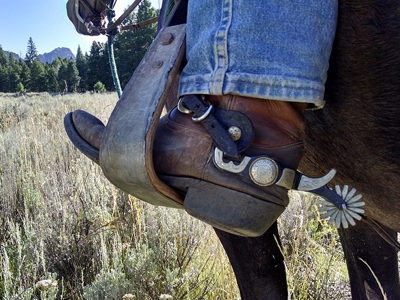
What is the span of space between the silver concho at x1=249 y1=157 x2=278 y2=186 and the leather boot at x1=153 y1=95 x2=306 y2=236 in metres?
0.03

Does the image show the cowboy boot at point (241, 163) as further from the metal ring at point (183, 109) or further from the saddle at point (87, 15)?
the saddle at point (87, 15)

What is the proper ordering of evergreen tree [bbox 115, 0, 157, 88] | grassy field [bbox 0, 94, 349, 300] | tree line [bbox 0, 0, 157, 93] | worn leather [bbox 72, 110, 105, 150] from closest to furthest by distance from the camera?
worn leather [bbox 72, 110, 105, 150] < grassy field [bbox 0, 94, 349, 300] < tree line [bbox 0, 0, 157, 93] < evergreen tree [bbox 115, 0, 157, 88]

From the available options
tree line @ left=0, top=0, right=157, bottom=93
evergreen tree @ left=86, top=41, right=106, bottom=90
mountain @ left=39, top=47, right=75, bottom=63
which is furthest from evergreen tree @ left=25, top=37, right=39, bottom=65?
mountain @ left=39, top=47, right=75, bottom=63

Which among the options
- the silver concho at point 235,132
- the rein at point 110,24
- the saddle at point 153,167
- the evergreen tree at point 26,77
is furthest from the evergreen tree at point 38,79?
the silver concho at point 235,132

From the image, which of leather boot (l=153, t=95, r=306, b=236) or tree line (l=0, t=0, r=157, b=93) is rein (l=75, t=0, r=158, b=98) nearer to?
leather boot (l=153, t=95, r=306, b=236)

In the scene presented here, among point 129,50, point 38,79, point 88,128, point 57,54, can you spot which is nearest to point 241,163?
point 88,128

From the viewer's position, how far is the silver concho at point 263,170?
2.82 feet

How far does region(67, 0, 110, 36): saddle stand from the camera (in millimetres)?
2441

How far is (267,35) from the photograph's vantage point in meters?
0.85

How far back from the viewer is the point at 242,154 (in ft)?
2.91

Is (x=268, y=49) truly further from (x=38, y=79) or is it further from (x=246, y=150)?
(x=38, y=79)

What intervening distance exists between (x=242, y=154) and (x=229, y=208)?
0.13 meters

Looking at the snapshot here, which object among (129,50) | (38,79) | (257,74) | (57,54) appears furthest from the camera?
(57,54)

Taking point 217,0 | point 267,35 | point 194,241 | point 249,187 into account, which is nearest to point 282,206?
point 249,187
